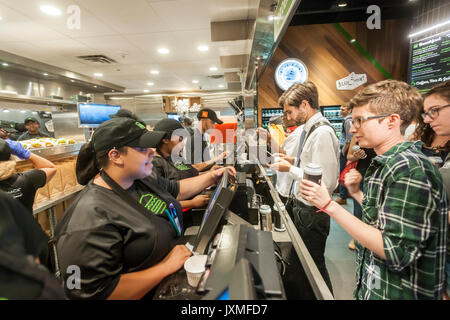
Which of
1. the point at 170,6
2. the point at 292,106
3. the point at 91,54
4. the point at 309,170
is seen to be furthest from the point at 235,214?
the point at 91,54

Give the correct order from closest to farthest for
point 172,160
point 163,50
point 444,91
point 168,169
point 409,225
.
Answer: point 409,225, point 444,91, point 168,169, point 172,160, point 163,50

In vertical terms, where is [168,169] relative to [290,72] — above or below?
below

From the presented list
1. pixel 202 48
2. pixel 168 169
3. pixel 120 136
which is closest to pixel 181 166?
pixel 168 169

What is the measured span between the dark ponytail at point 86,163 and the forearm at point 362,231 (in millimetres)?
1300

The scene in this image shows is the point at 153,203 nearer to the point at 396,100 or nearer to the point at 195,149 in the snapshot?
the point at 396,100

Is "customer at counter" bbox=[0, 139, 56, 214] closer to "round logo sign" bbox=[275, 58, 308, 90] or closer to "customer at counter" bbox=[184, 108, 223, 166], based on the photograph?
"customer at counter" bbox=[184, 108, 223, 166]

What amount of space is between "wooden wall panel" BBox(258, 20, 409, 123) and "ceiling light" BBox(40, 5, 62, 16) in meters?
3.96

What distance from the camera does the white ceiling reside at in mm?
3174

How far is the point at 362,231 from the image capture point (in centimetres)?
86

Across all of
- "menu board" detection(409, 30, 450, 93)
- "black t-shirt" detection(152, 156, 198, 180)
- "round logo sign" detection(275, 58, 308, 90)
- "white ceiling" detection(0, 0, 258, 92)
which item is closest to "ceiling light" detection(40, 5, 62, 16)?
"white ceiling" detection(0, 0, 258, 92)

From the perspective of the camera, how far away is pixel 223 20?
3787 mm

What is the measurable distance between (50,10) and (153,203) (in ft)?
12.8

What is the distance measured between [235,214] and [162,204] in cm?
54
